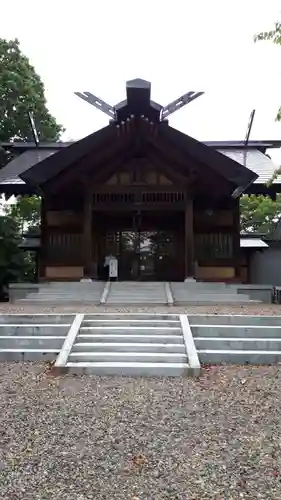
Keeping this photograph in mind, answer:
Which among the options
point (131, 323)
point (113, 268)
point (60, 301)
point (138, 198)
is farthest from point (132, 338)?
point (138, 198)

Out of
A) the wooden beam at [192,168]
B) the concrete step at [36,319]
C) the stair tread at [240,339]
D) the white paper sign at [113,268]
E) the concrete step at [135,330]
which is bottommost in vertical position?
the stair tread at [240,339]

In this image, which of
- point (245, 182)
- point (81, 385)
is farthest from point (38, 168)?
point (81, 385)

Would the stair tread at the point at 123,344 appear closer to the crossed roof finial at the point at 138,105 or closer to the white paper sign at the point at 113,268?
the white paper sign at the point at 113,268

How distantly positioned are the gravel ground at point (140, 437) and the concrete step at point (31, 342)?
40.3 inches

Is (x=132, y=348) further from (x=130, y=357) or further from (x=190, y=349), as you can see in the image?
(x=190, y=349)

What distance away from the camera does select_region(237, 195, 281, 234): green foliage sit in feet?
109

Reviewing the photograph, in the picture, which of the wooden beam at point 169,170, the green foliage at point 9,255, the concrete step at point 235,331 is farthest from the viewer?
the green foliage at point 9,255

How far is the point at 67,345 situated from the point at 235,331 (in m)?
2.39

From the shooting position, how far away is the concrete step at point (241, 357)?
5.96 meters

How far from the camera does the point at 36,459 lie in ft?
10.5

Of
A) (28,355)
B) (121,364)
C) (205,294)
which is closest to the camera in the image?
(121,364)

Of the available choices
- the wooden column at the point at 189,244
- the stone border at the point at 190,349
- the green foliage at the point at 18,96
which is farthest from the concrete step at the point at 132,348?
the green foliage at the point at 18,96

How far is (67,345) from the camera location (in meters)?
6.09

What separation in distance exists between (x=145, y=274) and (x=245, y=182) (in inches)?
187
